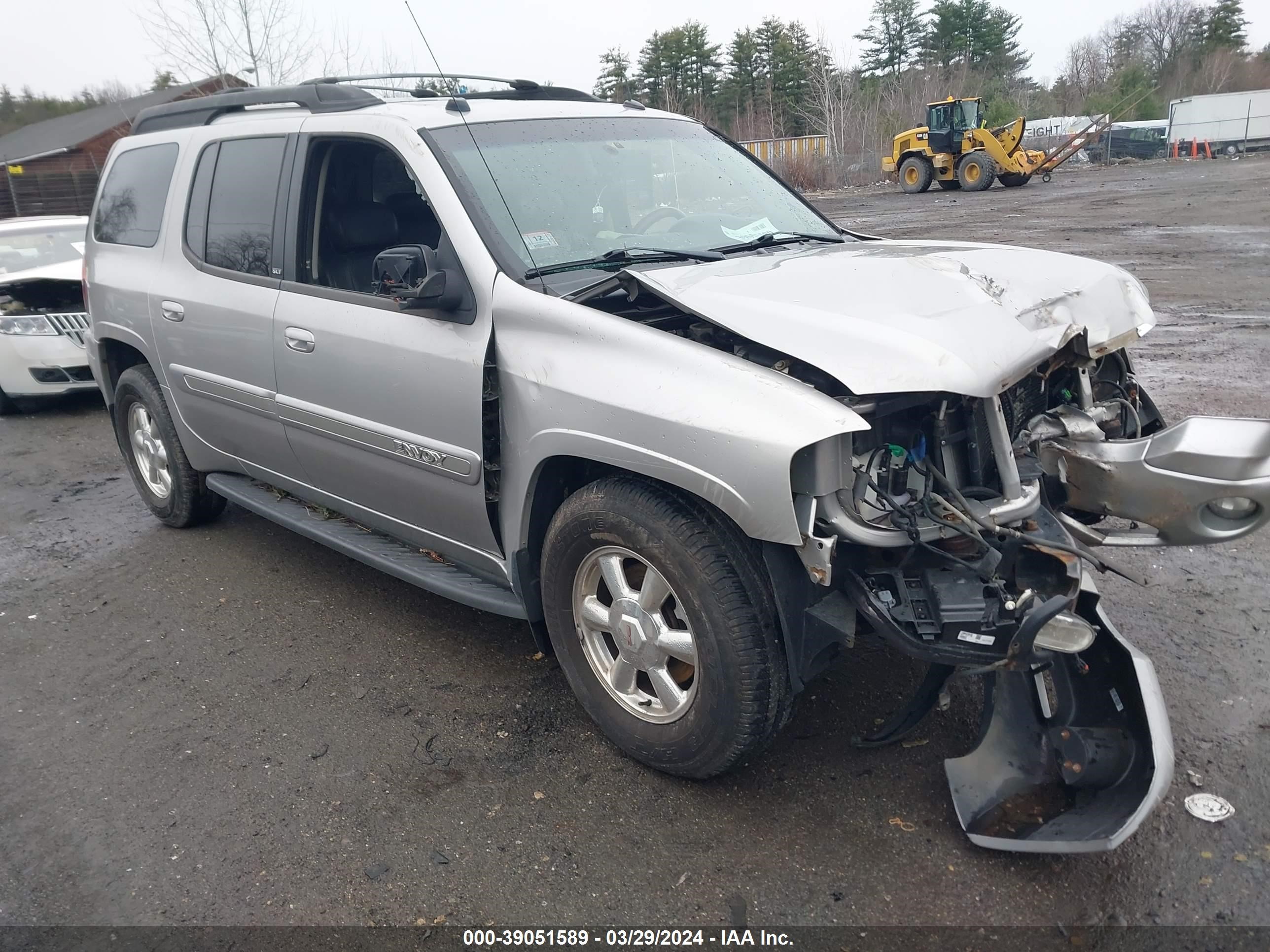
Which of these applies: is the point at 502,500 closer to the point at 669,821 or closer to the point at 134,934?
the point at 669,821

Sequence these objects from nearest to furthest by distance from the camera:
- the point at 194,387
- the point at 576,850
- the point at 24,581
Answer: the point at 576,850, the point at 194,387, the point at 24,581

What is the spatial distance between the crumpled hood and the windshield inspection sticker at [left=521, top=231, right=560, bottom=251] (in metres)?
0.41

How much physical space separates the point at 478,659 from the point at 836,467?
6.45ft

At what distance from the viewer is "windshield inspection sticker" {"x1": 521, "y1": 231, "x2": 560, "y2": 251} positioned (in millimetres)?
3260

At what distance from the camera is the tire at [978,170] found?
94.9ft

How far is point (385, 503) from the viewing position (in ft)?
12.4

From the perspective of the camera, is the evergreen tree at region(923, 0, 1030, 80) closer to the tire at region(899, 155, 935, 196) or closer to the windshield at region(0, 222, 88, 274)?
the tire at region(899, 155, 935, 196)

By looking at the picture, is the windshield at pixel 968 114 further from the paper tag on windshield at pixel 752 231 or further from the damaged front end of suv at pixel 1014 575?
the damaged front end of suv at pixel 1014 575

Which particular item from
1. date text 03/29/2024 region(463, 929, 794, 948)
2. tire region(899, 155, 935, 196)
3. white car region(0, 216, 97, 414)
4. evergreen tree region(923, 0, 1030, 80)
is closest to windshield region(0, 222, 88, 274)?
white car region(0, 216, 97, 414)

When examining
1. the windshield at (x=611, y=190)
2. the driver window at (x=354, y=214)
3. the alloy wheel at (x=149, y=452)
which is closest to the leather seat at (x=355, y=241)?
the driver window at (x=354, y=214)

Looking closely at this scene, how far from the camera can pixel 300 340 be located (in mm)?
3793

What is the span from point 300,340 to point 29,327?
18.7 feet

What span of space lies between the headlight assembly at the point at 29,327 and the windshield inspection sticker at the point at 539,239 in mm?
6586

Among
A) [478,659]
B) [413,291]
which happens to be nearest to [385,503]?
[478,659]
